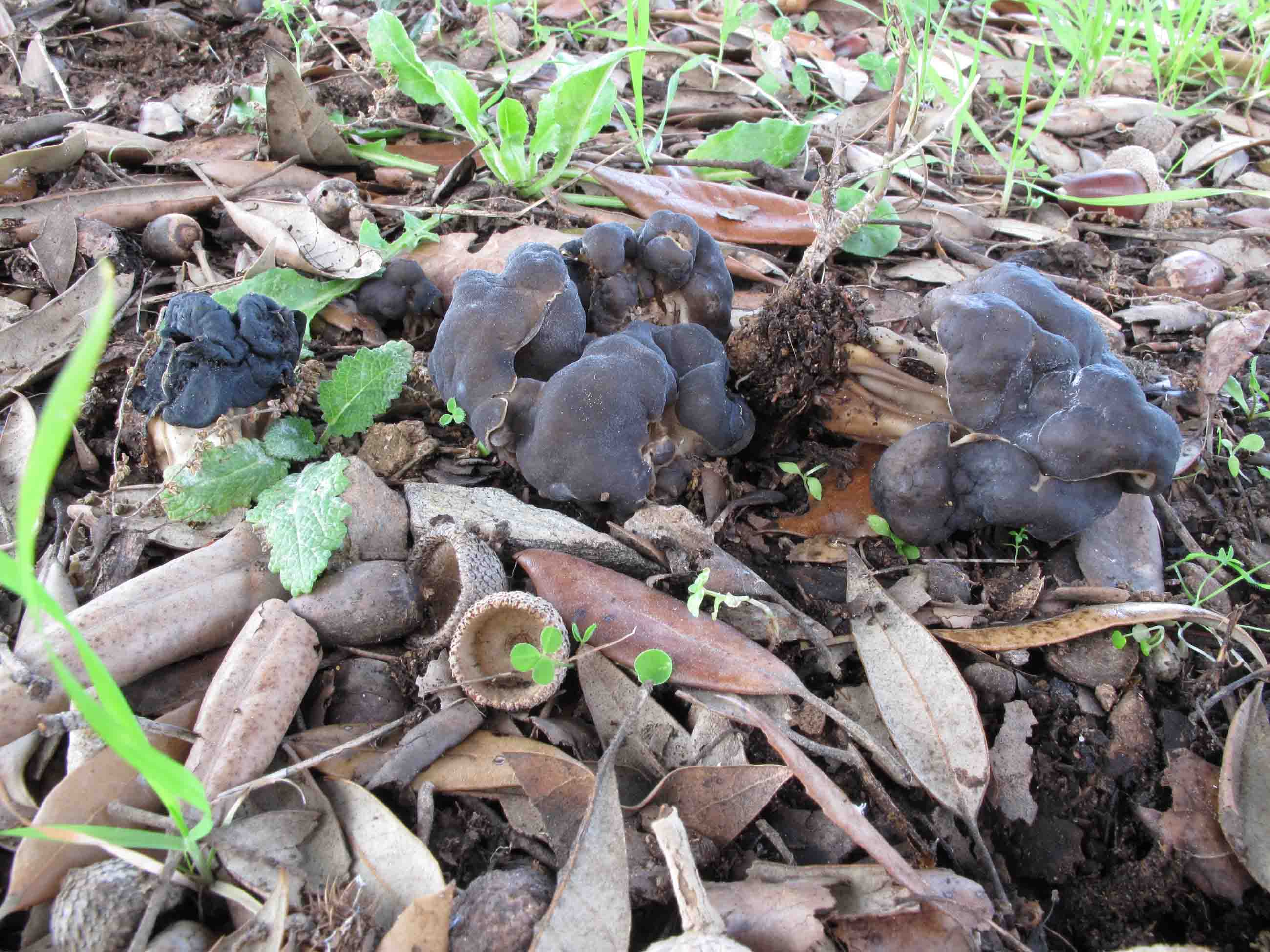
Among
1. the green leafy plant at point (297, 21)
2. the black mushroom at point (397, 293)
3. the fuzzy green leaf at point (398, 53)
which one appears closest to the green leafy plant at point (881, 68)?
the fuzzy green leaf at point (398, 53)

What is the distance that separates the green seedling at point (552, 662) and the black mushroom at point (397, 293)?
1.46m

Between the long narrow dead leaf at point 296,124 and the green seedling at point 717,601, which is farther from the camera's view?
the long narrow dead leaf at point 296,124

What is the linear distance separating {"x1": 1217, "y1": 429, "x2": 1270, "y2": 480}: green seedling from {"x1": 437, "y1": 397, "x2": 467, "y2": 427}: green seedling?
7.54 feet

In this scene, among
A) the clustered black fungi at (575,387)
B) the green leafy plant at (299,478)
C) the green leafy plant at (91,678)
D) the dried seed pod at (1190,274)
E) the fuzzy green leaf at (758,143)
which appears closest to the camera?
the green leafy plant at (91,678)

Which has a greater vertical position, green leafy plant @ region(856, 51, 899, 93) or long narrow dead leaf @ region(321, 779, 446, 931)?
green leafy plant @ region(856, 51, 899, 93)

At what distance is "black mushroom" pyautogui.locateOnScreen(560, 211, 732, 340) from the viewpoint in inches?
99.7

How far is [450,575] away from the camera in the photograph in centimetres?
219

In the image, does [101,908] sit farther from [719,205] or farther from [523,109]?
[719,205]

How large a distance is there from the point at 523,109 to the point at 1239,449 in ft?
8.64

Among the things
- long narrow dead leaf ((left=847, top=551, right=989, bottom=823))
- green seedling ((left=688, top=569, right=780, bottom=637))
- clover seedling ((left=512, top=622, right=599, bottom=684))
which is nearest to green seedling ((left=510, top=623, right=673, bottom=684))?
clover seedling ((left=512, top=622, right=599, bottom=684))

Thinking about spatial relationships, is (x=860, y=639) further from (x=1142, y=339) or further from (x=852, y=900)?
(x=1142, y=339)

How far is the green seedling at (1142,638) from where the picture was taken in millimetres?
2082

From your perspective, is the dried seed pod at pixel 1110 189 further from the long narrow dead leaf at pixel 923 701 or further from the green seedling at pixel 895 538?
the long narrow dead leaf at pixel 923 701

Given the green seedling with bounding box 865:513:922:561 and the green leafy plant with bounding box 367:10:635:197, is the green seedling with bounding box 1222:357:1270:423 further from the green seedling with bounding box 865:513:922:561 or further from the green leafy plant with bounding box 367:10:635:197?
the green leafy plant with bounding box 367:10:635:197
